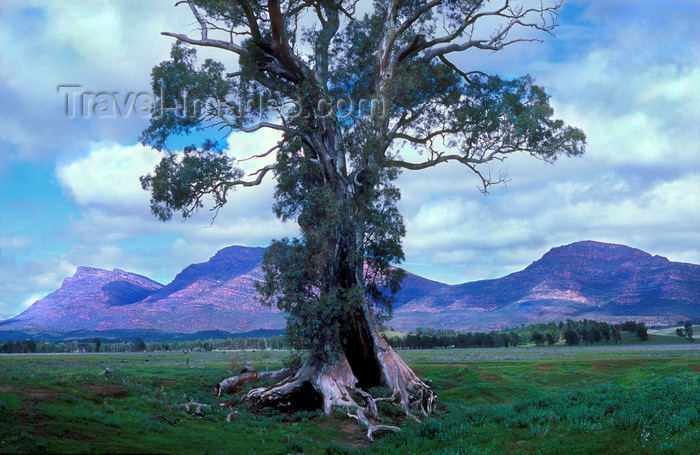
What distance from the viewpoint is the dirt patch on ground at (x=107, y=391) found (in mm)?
20111

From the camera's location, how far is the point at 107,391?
2075 cm

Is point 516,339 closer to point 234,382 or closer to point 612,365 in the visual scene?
point 612,365

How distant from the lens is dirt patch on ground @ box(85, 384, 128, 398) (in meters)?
20.1

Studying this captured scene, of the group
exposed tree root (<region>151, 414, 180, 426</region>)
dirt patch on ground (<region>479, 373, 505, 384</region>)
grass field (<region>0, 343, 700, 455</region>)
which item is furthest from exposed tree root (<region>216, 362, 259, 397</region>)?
dirt patch on ground (<region>479, 373, 505, 384</region>)

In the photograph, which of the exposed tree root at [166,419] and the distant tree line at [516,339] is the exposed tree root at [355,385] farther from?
the distant tree line at [516,339]

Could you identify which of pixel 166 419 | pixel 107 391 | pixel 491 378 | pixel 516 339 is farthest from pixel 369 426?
pixel 516 339

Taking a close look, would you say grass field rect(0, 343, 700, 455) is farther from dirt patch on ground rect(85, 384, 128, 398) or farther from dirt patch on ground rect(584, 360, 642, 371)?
dirt patch on ground rect(584, 360, 642, 371)

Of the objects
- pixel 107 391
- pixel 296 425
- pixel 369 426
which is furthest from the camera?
pixel 296 425

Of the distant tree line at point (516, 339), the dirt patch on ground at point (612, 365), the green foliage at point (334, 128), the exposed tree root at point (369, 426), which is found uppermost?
the green foliage at point (334, 128)

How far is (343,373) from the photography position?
2717cm

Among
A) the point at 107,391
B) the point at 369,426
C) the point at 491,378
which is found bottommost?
the point at 491,378

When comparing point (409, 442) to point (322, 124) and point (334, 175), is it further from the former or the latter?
point (322, 124)

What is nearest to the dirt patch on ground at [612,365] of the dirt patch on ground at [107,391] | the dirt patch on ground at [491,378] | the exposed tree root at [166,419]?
the dirt patch on ground at [491,378]

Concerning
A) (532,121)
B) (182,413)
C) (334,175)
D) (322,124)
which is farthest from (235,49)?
(182,413)
